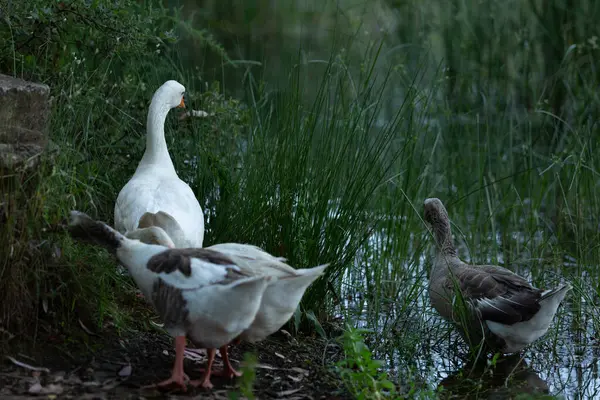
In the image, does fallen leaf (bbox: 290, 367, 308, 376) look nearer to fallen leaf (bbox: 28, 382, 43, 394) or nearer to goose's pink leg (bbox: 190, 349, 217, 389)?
goose's pink leg (bbox: 190, 349, 217, 389)

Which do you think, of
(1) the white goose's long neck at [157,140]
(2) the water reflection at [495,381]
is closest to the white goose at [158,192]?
(1) the white goose's long neck at [157,140]

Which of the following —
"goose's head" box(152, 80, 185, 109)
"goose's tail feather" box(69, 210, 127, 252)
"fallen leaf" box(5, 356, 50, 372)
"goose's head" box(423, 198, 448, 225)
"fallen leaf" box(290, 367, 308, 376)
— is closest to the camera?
"fallen leaf" box(5, 356, 50, 372)

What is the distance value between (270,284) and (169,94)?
2244 mm

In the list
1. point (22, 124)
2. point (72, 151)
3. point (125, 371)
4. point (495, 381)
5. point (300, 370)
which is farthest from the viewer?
point (495, 381)

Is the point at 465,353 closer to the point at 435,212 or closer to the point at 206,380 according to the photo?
the point at 435,212

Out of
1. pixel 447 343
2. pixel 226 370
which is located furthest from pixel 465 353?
pixel 226 370

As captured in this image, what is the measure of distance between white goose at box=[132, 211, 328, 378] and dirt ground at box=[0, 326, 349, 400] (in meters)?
0.27

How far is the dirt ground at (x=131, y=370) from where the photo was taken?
385 cm

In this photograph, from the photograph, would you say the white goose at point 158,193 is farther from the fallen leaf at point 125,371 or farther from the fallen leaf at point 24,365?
the fallen leaf at point 24,365

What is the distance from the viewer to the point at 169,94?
573 cm

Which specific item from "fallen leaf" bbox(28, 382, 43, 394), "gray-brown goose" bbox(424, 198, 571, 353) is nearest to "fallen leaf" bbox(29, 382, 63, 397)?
"fallen leaf" bbox(28, 382, 43, 394)

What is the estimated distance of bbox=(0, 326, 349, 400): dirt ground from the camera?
385 centimetres

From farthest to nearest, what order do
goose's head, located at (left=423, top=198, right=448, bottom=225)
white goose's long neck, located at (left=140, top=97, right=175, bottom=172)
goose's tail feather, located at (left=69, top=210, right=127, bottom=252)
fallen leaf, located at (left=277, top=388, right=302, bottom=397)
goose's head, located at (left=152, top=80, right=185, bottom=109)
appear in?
1. goose's head, located at (left=423, top=198, right=448, bottom=225)
2. goose's head, located at (left=152, top=80, right=185, bottom=109)
3. white goose's long neck, located at (left=140, top=97, right=175, bottom=172)
4. fallen leaf, located at (left=277, top=388, right=302, bottom=397)
5. goose's tail feather, located at (left=69, top=210, right=127, bottom=252)

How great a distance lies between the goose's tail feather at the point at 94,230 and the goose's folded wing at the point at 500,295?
7.62 ft
